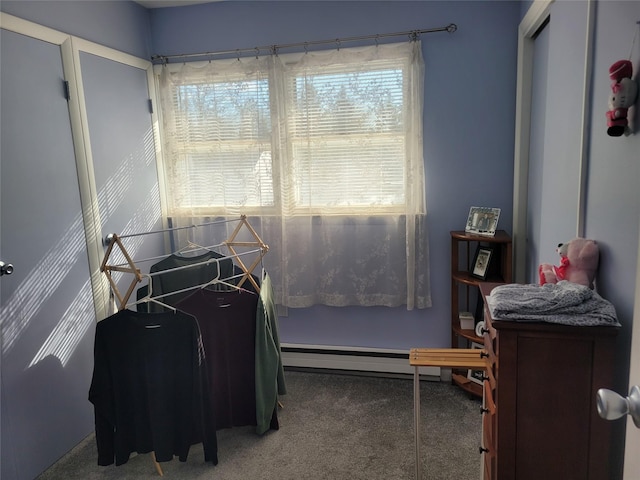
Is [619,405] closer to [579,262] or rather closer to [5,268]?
[579,262]

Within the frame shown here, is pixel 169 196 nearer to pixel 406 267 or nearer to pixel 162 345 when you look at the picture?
pixel 162 345

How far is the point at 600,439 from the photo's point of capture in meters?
1.12

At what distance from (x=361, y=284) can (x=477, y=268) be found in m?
0.74

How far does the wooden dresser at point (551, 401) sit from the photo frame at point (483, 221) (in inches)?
55.3

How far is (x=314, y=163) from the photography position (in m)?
2.81

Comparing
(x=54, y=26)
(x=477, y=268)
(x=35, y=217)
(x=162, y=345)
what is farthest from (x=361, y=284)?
(x=54, y=26)

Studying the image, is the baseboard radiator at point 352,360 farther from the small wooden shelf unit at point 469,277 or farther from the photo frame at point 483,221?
the photo frame at point 483,221

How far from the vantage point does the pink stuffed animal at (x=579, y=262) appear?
1.29 m

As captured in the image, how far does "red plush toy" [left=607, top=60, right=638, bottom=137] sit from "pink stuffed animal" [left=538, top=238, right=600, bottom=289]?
34cm

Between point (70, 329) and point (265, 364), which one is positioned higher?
point (70, 329)

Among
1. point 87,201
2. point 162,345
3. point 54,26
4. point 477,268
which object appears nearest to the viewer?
point 162,345

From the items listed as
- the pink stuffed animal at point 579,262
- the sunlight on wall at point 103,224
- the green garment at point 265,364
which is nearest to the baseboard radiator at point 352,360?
the green garment at point 265,364

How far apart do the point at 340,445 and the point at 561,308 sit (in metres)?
1.52

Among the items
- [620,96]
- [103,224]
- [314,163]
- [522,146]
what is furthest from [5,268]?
[522,146]
